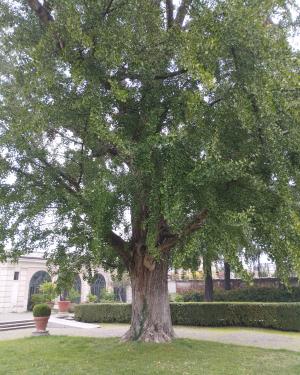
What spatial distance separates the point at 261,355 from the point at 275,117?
5.56 metres

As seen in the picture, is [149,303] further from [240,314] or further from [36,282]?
[36,282]

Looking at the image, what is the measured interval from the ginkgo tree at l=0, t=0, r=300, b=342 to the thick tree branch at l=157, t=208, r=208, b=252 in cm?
3

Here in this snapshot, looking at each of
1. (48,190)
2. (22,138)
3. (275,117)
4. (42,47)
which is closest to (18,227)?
(48,190)

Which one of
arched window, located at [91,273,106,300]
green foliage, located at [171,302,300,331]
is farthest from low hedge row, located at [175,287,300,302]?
arched window, located at [91,273,106,300]

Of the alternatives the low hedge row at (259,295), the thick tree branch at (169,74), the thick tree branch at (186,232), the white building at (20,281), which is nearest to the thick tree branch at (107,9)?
the thick tree branch at (169,74)

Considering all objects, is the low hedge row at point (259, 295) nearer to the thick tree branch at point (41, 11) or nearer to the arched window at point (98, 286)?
the arched window at point (98, 286)

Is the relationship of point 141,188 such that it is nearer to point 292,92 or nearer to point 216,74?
point 216,74

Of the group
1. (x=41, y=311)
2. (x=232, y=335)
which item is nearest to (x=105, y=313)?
(x=41, y=311)

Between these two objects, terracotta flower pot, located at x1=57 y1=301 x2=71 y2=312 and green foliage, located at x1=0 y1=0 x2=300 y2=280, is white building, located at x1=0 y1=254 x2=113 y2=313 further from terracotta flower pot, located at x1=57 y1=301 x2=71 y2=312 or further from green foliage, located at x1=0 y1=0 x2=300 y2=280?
→ green foliage, located at x1=0 y1=0 x2=300 y2=280

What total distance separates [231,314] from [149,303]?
7.22 m

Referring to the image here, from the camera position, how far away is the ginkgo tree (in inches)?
241

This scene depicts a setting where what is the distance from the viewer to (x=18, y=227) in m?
8.91

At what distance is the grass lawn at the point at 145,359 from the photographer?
6910 mm

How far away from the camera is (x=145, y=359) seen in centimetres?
765
